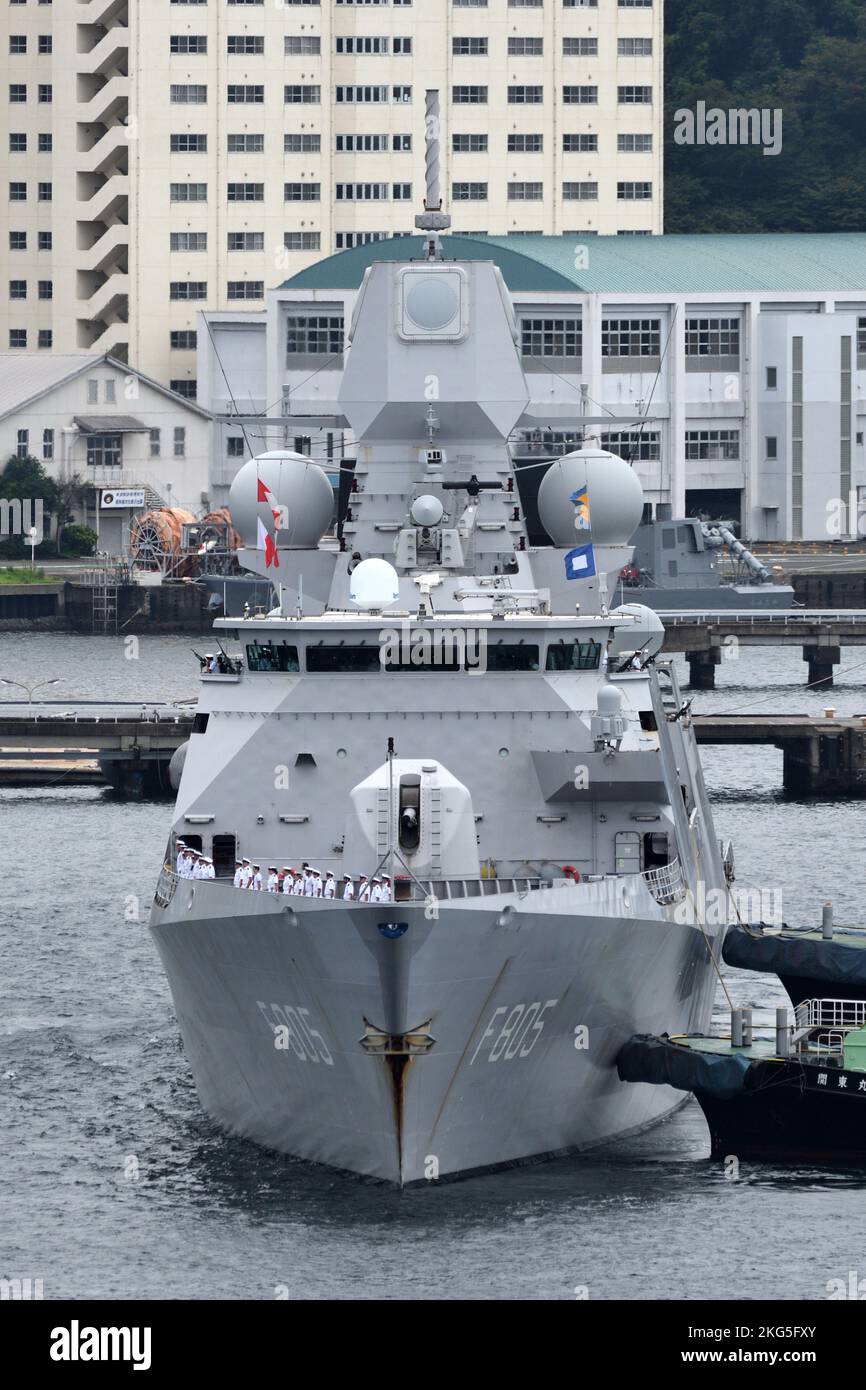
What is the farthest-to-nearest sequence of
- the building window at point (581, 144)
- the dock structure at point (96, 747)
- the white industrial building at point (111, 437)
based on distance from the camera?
the building window at point (581, 144) → the white industrial building at point (111, 437) → the dock structure at point (96, 747)

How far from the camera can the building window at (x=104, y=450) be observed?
118125 millimetres

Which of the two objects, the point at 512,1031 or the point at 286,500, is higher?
the point at 286,500

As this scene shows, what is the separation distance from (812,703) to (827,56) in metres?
65.0

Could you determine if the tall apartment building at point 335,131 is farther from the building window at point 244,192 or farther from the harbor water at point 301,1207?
the harbor water at point 301,1207

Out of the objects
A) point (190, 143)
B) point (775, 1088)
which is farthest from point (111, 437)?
point (775, 1088)

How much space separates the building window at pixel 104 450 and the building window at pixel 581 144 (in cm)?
2626

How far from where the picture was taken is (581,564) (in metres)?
34.7

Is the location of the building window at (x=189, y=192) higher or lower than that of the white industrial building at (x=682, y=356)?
higher

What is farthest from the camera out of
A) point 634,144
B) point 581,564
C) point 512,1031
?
point 634,144

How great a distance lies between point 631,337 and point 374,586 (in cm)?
7848

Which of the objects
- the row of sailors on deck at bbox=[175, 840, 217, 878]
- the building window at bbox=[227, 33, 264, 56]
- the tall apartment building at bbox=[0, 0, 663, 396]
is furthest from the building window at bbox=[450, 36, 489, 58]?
the row of sailors on deck at bbox=[175, 840, 217, 878]

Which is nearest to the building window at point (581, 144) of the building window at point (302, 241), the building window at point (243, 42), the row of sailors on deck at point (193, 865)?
the building window at point (302, 241)

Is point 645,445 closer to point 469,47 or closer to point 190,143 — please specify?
point 469,47

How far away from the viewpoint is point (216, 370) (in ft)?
379
